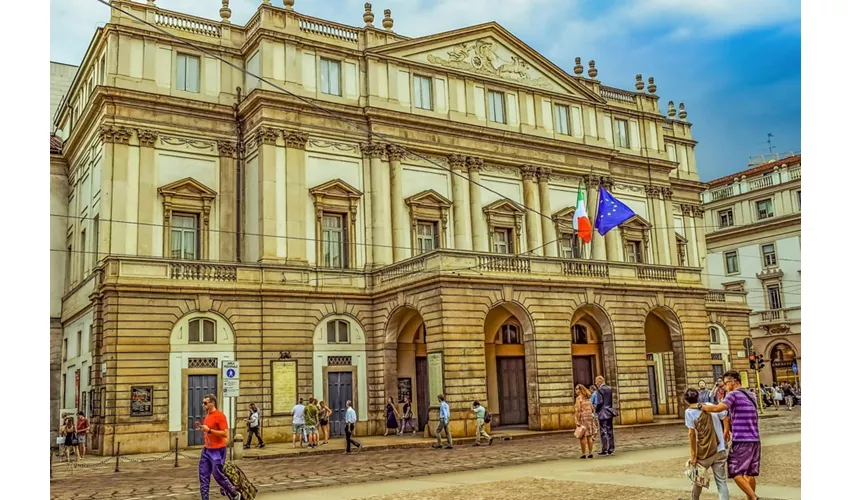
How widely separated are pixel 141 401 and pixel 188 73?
42.2 feet

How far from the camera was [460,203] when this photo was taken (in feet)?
117

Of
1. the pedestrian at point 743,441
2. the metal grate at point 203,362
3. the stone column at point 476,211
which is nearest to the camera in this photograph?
the pedestrian at point 743,441

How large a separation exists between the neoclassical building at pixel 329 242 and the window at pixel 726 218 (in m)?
17.5

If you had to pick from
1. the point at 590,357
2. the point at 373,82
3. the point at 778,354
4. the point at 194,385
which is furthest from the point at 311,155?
the point at 778,354

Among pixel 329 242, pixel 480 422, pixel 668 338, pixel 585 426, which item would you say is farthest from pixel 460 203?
pixel 585 426

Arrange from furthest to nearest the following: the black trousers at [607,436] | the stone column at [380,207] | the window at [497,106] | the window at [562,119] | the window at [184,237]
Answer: the window at [562,119] → the window at [497,106] → the stone column at [380,207] → the window at [184,237] → the black trousers at [607,436]

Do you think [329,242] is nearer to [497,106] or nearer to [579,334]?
[497,106]

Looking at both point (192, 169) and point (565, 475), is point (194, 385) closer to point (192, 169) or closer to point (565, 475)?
point (192, 169)

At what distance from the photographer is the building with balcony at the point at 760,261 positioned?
44750 mm

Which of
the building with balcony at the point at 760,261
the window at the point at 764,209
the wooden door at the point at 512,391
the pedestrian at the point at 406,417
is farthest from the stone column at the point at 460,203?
the window at the point at 764,209

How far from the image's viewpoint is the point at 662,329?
34.9m

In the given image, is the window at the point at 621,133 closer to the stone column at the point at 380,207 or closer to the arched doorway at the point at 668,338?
the arched doorway at the point at 668,338

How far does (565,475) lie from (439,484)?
2642 millimetres

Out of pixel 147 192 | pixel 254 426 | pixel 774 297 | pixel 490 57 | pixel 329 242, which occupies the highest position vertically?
pixel 490 57
